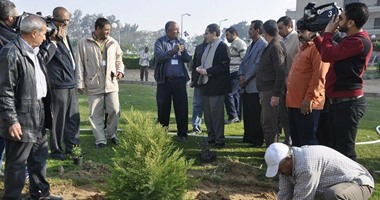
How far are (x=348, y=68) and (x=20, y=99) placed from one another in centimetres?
325

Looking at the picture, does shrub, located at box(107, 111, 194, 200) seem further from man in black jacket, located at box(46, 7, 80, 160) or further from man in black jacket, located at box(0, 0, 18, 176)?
man in black jacket, located at box(46, 7, 80, 160)

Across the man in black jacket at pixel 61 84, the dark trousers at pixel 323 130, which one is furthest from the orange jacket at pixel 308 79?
the man in black jacket at pixel 61 84

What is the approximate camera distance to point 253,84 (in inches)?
263

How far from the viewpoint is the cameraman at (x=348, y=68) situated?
3.95 meters

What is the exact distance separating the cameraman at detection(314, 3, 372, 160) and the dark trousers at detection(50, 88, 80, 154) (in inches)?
144

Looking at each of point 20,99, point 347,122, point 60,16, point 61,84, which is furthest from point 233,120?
point 20,99

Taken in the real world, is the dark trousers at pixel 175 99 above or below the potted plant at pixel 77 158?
above

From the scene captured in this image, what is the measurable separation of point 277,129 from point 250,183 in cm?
123

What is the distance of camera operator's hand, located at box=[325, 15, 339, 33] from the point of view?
4.11m

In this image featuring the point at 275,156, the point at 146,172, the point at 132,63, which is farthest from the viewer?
the point at 132,63

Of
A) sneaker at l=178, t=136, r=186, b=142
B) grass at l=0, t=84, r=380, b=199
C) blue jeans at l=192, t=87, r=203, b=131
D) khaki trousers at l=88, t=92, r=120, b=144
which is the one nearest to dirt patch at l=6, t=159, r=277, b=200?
A: grass at l=0, t=84, r=380, b=199

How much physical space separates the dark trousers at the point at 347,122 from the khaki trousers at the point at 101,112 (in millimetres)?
3706

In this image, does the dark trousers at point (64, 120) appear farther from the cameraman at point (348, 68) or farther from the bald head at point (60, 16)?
the cameraman at point (348, 68)

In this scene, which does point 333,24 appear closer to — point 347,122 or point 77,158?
point 347,122
